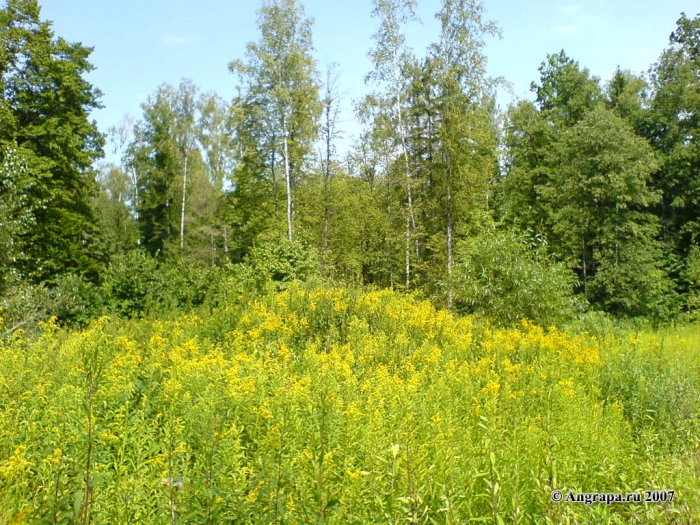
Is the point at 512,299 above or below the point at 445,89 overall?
below

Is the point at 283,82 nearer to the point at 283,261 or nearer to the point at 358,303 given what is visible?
the point at 283,261

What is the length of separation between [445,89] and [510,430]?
15278mm

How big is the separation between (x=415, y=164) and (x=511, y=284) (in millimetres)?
9573

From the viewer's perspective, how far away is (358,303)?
318 inches

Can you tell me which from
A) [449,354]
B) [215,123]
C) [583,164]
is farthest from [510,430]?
[215,123]

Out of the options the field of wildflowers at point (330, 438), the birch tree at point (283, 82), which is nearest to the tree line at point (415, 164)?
the birch tree at point (283, 82)

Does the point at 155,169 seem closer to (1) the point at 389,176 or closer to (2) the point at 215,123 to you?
(2) the point at 215,123

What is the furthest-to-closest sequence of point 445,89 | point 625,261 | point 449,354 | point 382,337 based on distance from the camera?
point 625,261 → point 445,89 → point 382,337 → point 449,354

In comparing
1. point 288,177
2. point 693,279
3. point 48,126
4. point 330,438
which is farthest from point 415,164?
point 330,438

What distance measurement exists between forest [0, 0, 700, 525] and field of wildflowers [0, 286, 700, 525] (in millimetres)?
26

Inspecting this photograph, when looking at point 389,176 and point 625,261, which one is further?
point 389,176

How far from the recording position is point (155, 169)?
33.6 m

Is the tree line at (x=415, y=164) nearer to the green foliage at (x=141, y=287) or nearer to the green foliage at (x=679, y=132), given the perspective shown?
the green foliage at (x=679, y=132)

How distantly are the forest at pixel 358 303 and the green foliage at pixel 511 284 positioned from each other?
8 centimetres
